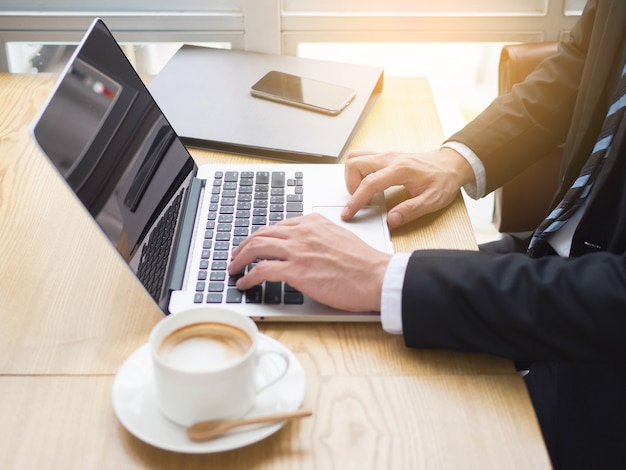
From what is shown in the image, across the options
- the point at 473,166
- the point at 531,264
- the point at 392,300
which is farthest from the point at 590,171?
the point at 392,300

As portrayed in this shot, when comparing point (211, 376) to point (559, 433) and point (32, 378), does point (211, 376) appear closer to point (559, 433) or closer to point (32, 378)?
point (32, 378)

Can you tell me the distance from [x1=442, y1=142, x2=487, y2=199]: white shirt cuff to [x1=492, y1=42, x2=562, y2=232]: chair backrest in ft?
1.16

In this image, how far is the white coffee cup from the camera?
0.62 metres

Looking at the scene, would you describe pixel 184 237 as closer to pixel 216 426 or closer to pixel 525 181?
pixel 216 426

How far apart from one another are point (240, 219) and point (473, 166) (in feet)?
1.23

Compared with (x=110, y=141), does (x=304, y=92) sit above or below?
below

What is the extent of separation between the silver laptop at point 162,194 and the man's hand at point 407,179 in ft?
0.09

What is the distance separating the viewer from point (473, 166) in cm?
111

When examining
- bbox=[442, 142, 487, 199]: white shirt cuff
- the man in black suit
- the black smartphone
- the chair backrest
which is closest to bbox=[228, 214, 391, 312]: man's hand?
the man in black suit

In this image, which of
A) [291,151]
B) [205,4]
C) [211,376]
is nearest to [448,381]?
[211,376]

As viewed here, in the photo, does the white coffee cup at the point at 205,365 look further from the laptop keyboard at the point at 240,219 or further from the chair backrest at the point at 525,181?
the chair backrest at the point at 525,181

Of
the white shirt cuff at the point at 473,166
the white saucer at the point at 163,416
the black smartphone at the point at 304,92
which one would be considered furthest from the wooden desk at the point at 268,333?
the black smartphone at the point at 304,92

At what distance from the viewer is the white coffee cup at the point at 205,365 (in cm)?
62

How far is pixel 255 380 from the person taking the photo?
661 millimetres
